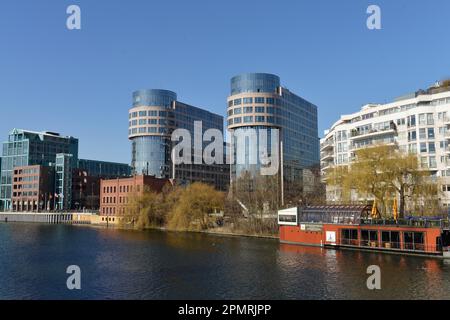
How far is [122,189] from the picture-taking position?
484 ft

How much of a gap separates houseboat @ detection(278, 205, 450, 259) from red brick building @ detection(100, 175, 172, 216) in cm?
6977

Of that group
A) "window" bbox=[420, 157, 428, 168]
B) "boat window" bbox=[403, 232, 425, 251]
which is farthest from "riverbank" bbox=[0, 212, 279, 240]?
"boat window" bbox=[403, 232, 425, 251]

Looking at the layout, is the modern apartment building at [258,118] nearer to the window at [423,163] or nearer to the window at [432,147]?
the window at [423,163]

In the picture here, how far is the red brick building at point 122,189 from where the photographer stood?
459ft

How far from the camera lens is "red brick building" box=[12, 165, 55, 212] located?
191 meters

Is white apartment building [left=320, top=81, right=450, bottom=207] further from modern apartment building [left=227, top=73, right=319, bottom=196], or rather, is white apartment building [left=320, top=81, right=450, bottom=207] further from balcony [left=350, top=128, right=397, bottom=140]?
modern apartment building [left=227, top=73, right=319, bottom=196]

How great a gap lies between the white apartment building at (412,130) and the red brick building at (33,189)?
137 meters

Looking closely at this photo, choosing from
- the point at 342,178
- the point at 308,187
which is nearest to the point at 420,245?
the point at 342,178

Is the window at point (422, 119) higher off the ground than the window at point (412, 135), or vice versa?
the window at point (422, 119)

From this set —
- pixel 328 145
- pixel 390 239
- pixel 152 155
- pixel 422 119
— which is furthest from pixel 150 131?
pixel 390 239

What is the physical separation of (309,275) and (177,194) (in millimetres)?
79096

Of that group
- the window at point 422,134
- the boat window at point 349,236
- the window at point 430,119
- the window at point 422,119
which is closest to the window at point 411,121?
the window at point 422,119
